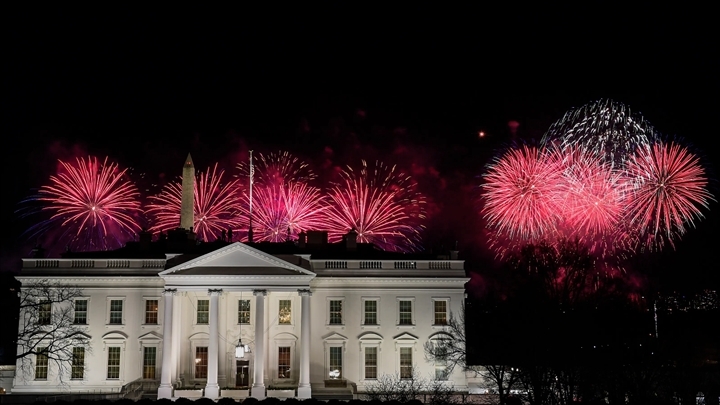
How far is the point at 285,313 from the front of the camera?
6762 centimetres

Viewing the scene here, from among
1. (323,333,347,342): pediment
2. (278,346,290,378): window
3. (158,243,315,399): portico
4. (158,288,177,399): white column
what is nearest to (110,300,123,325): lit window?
(158,243,315,399): portico

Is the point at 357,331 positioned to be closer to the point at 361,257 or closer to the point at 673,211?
the point at 361,257

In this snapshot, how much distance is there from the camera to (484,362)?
61250 mm

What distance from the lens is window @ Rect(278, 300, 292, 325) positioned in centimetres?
6750

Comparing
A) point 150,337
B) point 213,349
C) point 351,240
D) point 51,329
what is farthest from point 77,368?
point 351,240

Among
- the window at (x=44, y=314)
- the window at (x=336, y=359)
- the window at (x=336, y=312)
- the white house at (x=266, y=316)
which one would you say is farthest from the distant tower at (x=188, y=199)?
the window at (x=336, y=359)

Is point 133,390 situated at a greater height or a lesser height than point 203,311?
lesser

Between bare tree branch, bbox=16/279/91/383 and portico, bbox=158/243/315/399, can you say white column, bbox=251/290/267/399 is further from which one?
bare tree branch, bbox=16/279/91/383

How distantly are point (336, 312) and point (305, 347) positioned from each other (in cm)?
418

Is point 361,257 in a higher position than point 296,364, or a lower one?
higher

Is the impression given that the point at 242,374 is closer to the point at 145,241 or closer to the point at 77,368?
the point at 77,368

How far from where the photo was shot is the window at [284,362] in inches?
2630

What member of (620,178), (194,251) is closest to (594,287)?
(620,178)

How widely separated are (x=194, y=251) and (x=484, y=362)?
20.4 meters
